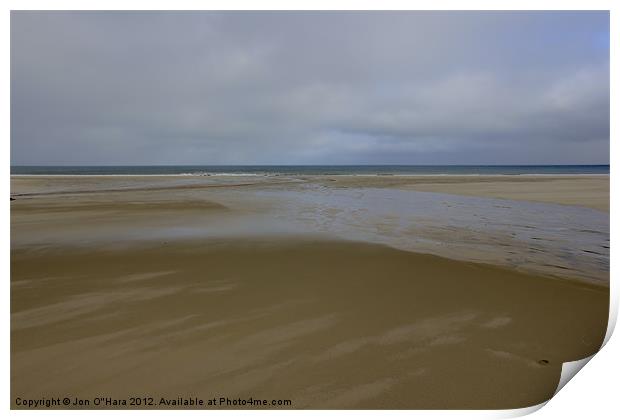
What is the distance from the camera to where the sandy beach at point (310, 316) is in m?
2.33

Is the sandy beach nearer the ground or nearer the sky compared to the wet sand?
nearer the ground

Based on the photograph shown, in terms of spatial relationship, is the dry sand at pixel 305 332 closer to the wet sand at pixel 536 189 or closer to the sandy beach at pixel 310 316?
the sandy beach at pixel 310 316

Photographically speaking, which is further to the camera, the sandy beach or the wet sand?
the wet sand

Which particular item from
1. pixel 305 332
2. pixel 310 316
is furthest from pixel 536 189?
pixel 305 332

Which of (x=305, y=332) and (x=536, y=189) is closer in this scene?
(x=305, y=332)

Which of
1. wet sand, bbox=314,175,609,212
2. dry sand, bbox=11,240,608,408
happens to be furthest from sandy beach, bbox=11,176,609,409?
wet sand, bbox=314,175,609,212

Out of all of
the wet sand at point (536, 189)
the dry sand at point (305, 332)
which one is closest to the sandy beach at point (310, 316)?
the dry sand at point (305, 332)

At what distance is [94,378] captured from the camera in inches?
93.8

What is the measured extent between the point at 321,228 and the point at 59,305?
15.8 ft

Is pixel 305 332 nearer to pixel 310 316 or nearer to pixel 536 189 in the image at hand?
pixel 310 316

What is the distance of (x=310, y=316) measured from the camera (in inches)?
123

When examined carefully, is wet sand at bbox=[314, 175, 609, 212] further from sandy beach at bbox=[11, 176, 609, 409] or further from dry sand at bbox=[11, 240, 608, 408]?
dry sand at bbox=[11, 240, 608, 408]

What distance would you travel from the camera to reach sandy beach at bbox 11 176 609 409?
2326mm

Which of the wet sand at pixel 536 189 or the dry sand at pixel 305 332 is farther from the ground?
the wet sand at pixel 536 189
